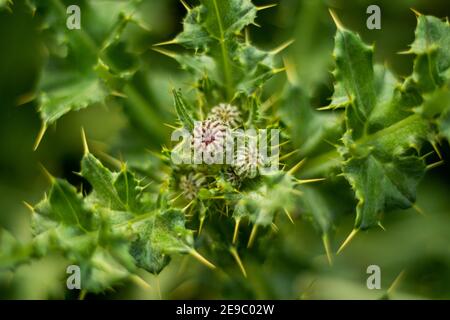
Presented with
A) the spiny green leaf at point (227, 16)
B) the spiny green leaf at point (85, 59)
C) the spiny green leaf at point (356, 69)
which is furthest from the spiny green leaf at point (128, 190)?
the spiny green leaf at point (356, 69)

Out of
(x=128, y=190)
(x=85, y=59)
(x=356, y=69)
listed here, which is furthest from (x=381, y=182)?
(x=85, y=59)

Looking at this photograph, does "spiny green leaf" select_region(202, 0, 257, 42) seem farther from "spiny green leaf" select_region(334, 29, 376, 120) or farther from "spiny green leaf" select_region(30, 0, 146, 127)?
"spiny green leaf" select_region(30, 0, 146, 127)

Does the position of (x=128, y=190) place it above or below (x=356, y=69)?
below

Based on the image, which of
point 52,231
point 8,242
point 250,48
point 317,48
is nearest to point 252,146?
point 250,48

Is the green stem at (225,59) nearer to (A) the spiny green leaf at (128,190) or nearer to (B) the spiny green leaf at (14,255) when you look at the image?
(A) the spiny green leaf at (128,190)

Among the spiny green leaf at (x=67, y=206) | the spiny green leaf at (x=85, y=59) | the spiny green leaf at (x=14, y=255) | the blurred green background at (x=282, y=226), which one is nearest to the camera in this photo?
the spiny green leaf at (x=14, y=255)

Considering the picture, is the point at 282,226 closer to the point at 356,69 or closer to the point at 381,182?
the point at 381,182

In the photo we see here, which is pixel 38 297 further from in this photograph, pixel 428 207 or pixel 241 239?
pixel 428 207

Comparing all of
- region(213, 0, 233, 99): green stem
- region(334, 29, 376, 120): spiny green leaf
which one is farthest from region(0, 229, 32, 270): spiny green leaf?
region(334, 29, 376, 120): spiny green leaf
